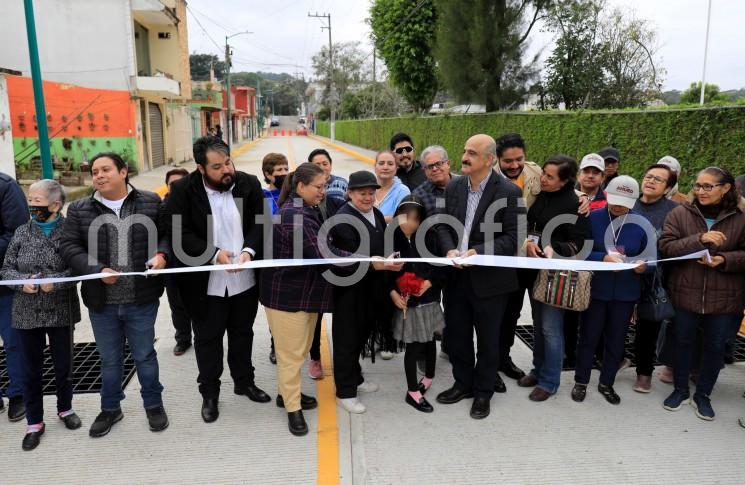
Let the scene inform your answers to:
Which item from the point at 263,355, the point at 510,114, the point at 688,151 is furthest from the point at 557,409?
the point at 510,114

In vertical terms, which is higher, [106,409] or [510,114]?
[510,114]

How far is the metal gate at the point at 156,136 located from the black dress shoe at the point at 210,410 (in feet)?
65.5

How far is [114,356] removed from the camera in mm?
3588

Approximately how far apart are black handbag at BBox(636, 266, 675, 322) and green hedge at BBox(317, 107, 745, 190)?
4.67 m

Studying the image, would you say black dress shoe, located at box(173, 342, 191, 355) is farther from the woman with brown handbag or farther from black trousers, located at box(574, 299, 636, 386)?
black trousers, located at box(574, 299, 636, 386)

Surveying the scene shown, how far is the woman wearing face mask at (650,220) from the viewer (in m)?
4.11

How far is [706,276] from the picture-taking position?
3.73 m

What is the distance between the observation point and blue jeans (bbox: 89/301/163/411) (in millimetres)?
3516

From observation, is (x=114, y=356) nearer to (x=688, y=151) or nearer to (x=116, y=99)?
(x=688, y=151)

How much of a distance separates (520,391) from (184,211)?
2.89 metres

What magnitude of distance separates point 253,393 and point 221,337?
0.53 meters

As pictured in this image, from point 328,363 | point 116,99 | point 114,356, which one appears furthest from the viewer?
point 116,99

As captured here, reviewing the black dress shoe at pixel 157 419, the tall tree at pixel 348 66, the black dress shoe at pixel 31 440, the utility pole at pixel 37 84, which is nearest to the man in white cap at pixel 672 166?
the black dress shoe at pixel 157 419

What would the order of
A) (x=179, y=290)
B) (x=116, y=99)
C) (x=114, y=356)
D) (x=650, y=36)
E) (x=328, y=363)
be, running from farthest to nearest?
(x=650, y=36)
(x=116, y=99)
(x=328, y=363)
(x=179, y=290)
(x=114, y=356)
